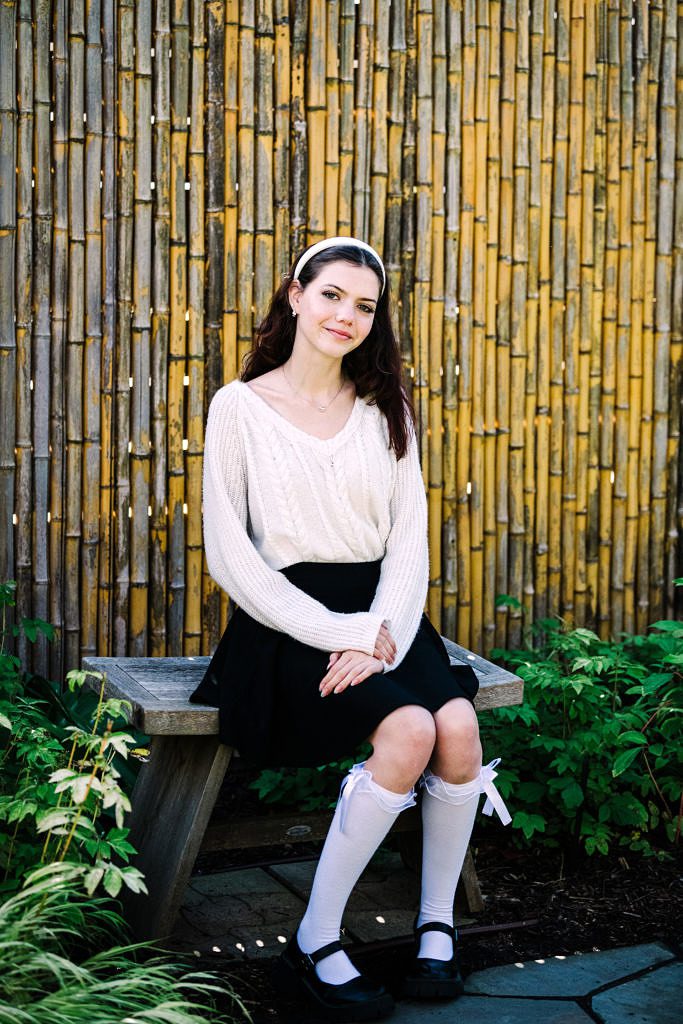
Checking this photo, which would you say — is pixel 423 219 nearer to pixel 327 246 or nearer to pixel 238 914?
pixel 327 246

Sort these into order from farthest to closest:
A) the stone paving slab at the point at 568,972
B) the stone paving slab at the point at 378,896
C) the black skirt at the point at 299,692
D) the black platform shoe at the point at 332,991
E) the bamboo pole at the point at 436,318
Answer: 1. the bamboo pole at the point at 436,318
2. the stone paving slab at the point at 378,896
3. the stone paving slab at the point at 568,972
4. the black skirt at the point at 299,692
5. the black platform shoe at the point at 332,991

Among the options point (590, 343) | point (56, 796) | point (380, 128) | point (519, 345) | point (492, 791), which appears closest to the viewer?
point (56, 796)

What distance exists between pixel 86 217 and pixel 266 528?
1.35 m

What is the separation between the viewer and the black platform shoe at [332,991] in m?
2.50

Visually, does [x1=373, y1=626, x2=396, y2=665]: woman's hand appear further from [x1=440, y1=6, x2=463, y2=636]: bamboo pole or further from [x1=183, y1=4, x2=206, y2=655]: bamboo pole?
[x1=440, y1=6, x2=463, y2=636]: bamboo pole

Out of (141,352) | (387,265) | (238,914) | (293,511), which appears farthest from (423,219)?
(238,914)

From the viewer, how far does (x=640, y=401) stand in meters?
4.38

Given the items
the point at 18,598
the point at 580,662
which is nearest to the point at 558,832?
the point at 580,662

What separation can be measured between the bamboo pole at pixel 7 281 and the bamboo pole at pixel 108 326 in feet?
0.87

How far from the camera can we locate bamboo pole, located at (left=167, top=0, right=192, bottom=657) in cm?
370

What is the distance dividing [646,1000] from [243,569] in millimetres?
1304

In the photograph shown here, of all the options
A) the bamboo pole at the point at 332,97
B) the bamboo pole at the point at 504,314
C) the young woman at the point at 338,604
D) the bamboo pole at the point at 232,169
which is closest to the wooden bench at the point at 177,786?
the young woman at the point at 338,604

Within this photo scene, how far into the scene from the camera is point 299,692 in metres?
2.67

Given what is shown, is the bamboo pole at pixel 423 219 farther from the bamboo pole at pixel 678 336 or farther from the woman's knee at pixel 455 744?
the woman's knee at pixel 455 744
